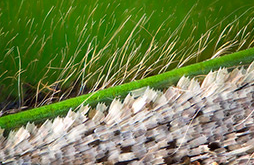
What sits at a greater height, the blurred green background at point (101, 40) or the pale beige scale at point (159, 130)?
the blurred green background at point (101, 40)

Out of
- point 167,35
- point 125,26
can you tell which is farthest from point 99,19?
point 167,35

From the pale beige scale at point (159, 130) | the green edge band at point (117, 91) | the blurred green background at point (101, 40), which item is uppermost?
the blurred green background at point (101, 40)

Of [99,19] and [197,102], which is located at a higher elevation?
[99,19]

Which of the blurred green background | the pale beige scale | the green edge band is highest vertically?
the blurred green background

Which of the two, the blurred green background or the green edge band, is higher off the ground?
the blurred green background

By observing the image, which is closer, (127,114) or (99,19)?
(127,114)

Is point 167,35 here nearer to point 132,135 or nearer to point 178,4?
point 178,4

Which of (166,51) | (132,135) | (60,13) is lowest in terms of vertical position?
(132,135)
